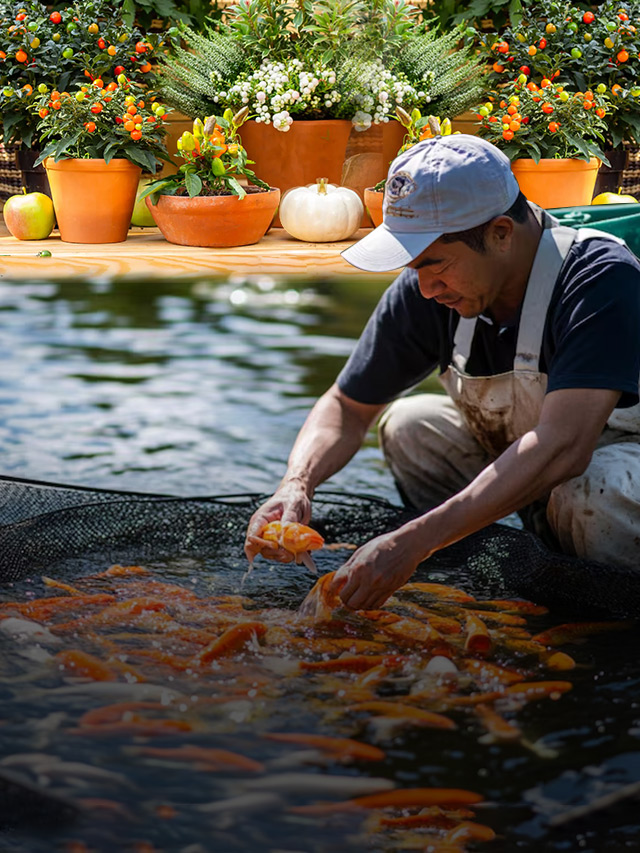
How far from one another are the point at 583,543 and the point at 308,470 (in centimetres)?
59

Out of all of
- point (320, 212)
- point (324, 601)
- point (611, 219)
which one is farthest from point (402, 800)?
point (320, 212)

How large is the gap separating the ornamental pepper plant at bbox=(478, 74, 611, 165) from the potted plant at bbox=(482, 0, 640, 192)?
0.45 feet

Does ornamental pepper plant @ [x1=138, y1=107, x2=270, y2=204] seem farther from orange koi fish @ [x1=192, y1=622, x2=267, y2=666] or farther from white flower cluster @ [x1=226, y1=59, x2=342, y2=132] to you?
orange koi fish @ [x1=192, y1=622, x2=267, y2=666]

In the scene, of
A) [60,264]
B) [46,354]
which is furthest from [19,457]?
[60,264]

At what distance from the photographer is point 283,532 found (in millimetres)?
1971

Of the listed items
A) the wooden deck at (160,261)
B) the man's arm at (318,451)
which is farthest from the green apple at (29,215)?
the man's arm at (318,451)

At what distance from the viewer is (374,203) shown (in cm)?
574

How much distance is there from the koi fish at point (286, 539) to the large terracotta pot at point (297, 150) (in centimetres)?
425

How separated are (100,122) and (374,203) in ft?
5.05

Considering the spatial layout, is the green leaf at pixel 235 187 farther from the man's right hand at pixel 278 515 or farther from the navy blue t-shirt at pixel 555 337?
the man's right hand at pixel 278 515

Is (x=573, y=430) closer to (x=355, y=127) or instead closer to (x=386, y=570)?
(x=386, y=570)

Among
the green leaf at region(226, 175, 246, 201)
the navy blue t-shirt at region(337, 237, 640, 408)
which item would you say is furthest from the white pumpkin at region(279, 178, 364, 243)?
the navy blue t-shirt at region(337, 237, 640, 408)

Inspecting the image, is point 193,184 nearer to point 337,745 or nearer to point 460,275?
point 460,275

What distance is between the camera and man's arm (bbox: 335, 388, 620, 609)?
1785mm
